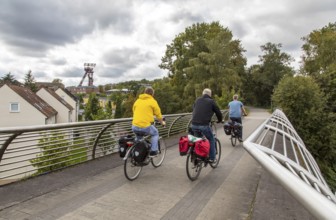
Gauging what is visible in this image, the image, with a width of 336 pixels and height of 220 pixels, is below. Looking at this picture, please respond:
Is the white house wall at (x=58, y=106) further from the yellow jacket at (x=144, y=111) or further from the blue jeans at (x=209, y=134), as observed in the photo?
the blue jeans at (x=209, y=134)

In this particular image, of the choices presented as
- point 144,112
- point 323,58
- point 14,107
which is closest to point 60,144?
point 144,112

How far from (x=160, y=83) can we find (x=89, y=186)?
51540mm

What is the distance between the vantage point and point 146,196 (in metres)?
5.20

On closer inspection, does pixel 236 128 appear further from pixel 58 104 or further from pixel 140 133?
pixel 58 104

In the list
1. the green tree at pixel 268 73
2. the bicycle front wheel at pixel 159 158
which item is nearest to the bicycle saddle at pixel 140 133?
the bicycle front wheel at pixel 159 158

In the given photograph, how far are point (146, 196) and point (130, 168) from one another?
3.77ft

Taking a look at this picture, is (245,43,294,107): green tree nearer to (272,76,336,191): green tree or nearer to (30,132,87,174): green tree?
(272,76,336,191): green tree

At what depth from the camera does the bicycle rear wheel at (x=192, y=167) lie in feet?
20.5

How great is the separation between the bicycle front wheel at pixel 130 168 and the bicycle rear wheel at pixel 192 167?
1.08 meters

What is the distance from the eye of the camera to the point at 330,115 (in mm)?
17484

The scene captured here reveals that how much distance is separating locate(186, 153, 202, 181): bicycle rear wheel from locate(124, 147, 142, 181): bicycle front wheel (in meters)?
1.08

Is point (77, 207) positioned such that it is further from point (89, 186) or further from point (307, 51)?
point (307, 51)

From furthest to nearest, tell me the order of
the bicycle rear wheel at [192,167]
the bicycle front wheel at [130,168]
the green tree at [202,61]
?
the green tree at [202,61] → the bicycle rear wheel at [192,167] → the bicycle front wheel at [130,168]

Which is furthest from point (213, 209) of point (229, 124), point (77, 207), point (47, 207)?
point (229, 124)
